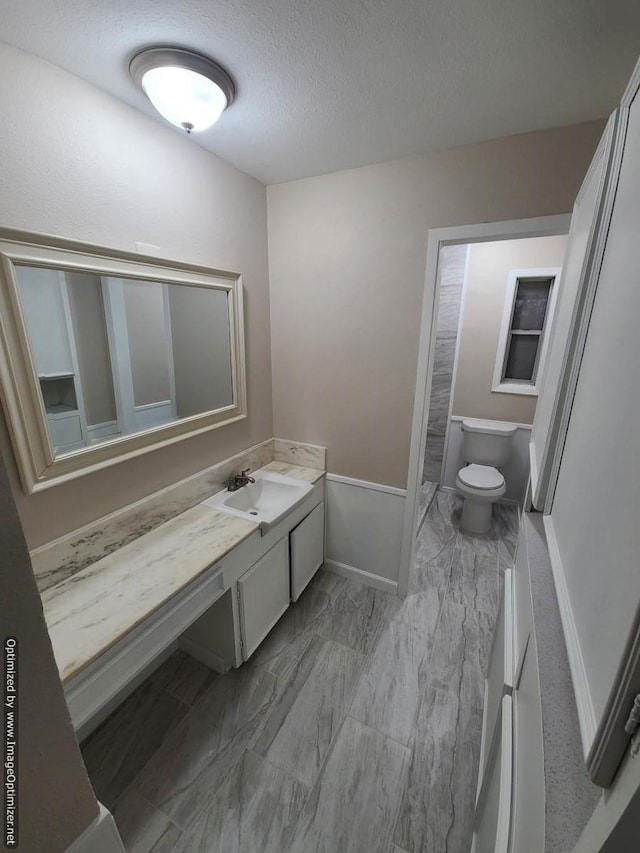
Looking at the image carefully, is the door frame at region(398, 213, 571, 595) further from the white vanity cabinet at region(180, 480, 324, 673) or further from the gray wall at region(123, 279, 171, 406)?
the gray wall at region(123, 279, 171, 406)

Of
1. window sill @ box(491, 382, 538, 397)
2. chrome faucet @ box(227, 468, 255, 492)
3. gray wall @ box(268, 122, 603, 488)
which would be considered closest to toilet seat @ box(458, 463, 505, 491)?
window sill @ box(491, 382, 538, 397)

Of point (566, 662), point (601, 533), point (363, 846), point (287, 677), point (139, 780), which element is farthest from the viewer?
point (287, 677)

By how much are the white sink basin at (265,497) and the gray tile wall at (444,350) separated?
69.6 inches

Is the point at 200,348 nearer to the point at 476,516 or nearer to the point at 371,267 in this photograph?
the point at 371,267

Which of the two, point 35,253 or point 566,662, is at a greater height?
point 35,253

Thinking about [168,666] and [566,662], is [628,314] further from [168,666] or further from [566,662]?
[168,666]

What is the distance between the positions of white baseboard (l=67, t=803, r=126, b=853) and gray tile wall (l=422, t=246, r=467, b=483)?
3035 millimetres

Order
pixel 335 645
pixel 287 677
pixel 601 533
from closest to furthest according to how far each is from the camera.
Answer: pixel 601 533 < pixel 287 677 < pixel 335 645

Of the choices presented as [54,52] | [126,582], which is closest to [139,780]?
[126,582]

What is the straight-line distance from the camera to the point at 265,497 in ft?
6.68

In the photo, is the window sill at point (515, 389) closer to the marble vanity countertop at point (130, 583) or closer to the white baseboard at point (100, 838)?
the marble vanity countertop at point (130, 583)

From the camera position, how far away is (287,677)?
166 centimetres

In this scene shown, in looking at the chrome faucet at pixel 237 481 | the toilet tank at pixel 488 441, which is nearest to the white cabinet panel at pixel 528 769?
the chrome faucet at pixel 237 481

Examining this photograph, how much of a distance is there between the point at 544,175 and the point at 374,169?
2.44 feet
